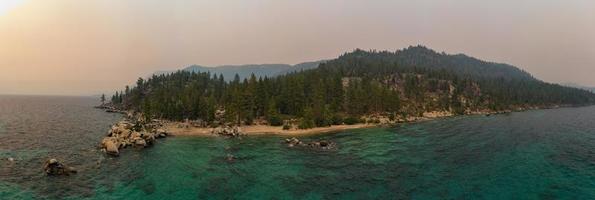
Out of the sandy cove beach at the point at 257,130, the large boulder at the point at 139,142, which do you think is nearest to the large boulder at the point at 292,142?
the sandy cove beach at the point at 257,130

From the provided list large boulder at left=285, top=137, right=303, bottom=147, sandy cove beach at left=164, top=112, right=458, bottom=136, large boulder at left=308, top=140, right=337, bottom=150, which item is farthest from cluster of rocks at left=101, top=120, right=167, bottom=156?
large boulder at left=308, top=140, right=337, bottom=150

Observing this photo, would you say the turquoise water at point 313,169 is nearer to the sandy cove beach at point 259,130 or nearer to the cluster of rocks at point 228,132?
the cluster of rocks at point 228,132

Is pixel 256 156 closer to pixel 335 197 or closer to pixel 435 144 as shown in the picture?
pixel 335 197

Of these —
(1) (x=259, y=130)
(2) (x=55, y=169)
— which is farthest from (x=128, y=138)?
(1) (x=259, y=130)

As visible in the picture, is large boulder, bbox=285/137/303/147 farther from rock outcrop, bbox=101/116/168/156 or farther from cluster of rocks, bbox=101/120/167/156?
cluster of rocks, bbox=101/120/167/156

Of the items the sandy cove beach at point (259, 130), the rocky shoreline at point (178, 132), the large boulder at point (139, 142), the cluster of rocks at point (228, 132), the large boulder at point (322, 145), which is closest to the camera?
the large boulder at point (322, 145)

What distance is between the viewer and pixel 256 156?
7612 cm

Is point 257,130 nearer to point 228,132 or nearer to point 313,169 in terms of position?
point 228,132

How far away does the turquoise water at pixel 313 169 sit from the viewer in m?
50.2

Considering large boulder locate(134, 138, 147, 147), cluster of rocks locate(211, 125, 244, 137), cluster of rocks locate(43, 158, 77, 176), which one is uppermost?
cluster of rocks locate(211, 125, 244, 137)

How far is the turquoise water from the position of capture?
50.2m

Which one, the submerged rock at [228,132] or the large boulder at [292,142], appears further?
the submerged rock at [228,132]

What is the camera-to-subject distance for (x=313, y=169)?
64.0 metres

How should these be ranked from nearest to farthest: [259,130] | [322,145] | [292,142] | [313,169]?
1. [313,169]
2. [322,145]
3. [292,142]
4. [259,130]
